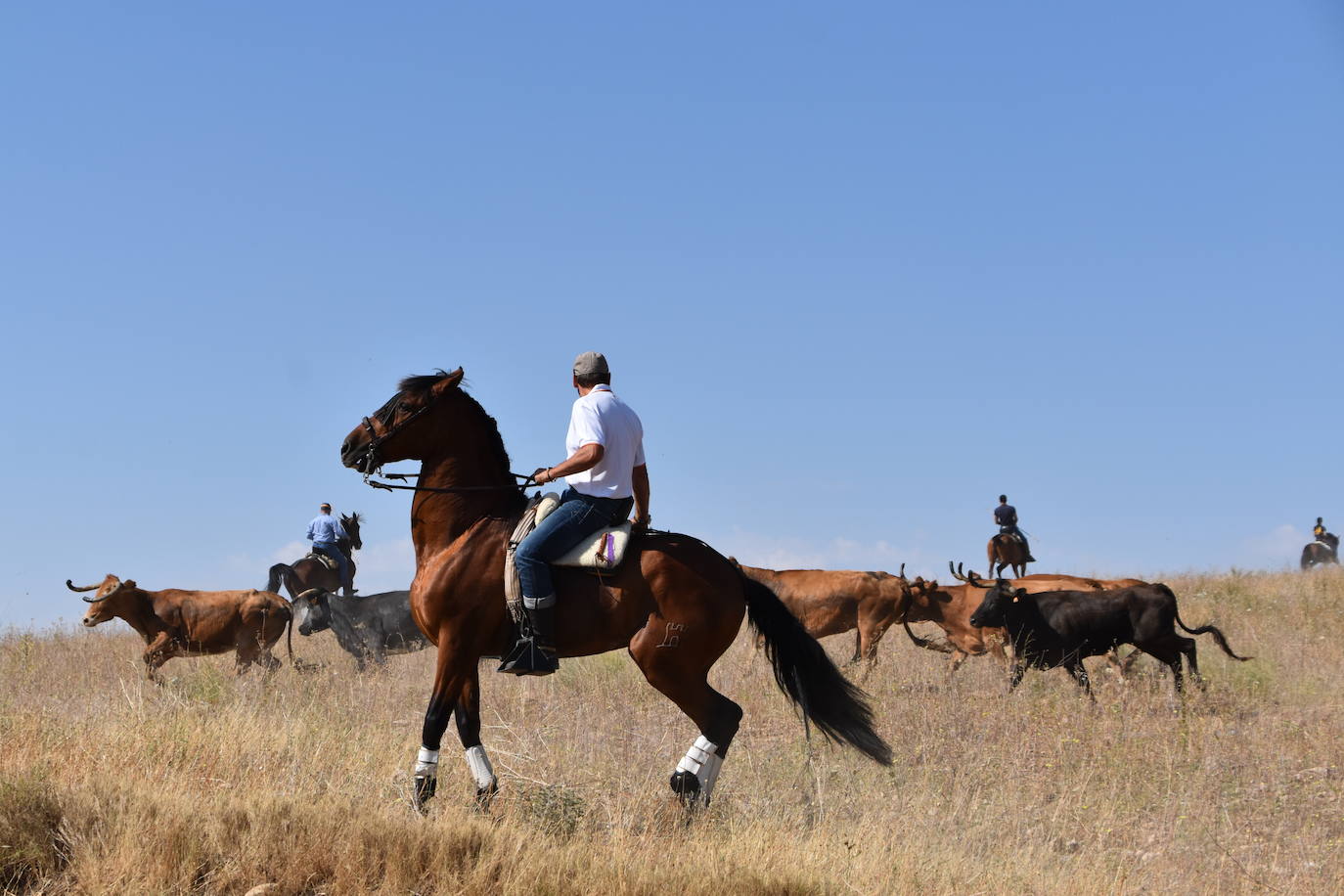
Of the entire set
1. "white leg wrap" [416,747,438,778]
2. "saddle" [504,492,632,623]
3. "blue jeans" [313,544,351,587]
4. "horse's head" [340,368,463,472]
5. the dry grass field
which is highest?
"horse's head" [340,368,463,472]

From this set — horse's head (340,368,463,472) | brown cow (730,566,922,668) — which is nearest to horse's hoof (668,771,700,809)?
horse's head (340,368,463,472)

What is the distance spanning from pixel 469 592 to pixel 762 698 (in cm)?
563

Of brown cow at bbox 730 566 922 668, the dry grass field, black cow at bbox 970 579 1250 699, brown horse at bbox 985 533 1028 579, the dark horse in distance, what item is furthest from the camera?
the dark horse in distance

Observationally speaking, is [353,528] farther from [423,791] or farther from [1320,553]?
[1320,553]

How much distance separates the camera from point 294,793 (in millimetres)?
6824

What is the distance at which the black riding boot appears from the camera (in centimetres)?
730

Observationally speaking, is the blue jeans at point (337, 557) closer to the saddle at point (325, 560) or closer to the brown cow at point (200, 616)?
the saddle at point (325, 560)

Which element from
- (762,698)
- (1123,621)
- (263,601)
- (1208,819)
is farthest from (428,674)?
(1208,819)

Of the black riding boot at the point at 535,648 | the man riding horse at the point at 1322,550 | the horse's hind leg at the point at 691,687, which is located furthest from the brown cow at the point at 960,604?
the man riding horse at the point at 1322,550

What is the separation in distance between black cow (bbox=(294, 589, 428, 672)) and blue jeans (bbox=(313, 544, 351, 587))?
3.18m

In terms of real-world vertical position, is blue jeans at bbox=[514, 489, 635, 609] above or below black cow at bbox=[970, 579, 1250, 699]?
above

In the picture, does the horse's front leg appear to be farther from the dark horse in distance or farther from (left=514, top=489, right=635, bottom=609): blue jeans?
the dark horse in distance

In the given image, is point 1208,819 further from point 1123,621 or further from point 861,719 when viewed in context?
point 1123,621

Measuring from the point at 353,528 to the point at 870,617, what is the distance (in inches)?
490
